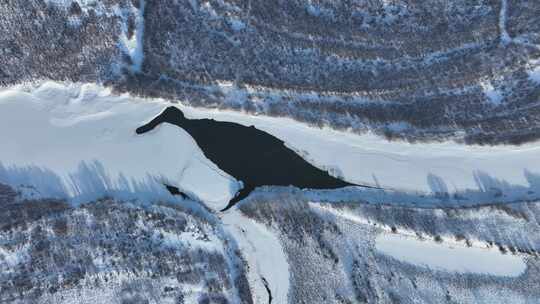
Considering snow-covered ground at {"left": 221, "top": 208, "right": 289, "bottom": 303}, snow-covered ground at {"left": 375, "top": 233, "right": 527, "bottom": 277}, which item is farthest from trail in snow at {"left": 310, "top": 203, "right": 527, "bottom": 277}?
snow-covered ground at {"left": 221, "top": 208, "right": 289, "bottom": 303}

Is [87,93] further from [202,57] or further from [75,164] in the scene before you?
[202,57]

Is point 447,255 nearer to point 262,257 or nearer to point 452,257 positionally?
point 452,257

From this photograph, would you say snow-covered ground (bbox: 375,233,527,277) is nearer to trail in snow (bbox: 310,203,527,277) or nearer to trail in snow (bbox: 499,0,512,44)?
trail in snow (bbox: 310,203,527,277)

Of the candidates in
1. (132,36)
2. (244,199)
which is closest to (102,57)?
(132,36)

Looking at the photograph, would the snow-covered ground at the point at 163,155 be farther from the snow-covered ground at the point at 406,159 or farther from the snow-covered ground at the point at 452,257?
the snow-covered ground at the point at 452,257

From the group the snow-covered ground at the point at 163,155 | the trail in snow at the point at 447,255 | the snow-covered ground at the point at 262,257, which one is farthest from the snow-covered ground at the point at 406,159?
the snow-covered ground at the point at 262,257

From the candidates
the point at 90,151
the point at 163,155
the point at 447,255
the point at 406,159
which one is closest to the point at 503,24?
the point at 406,159

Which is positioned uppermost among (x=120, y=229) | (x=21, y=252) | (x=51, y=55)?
(x=51, y=55)
